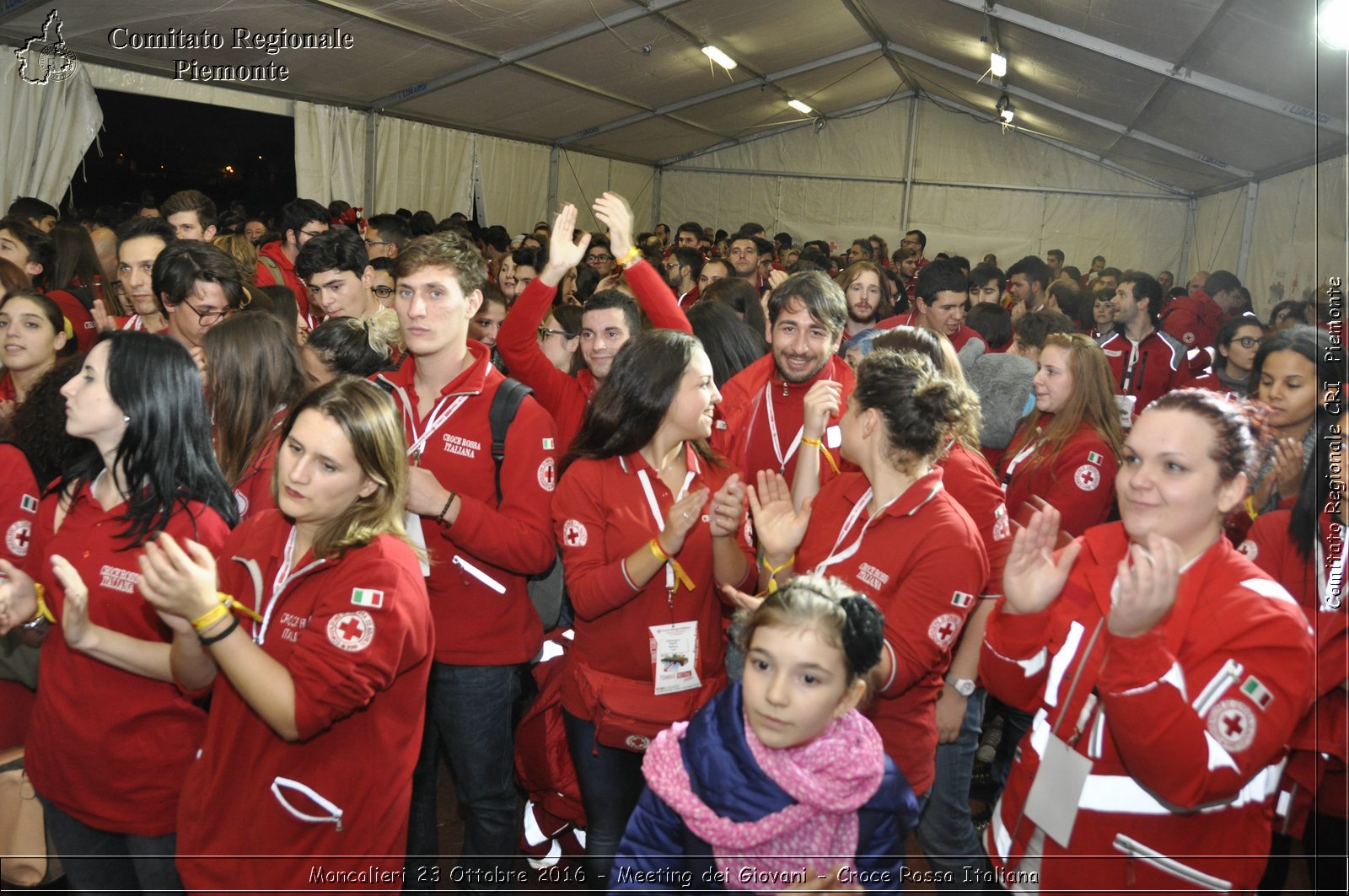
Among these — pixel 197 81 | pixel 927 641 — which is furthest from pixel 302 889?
pixel 197 81

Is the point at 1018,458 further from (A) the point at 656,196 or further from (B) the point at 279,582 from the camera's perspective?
(A) the point at 656,196

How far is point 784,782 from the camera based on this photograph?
1.73 m

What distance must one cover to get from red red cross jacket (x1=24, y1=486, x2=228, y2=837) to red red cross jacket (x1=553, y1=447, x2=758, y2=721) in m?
0.88

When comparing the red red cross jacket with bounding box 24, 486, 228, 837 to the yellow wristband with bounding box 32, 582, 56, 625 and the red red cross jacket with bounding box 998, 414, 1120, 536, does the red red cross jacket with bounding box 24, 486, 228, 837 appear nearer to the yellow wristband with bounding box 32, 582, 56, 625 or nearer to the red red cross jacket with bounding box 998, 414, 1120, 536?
the yellow wristband with bounding box 32, 582, 56, 625

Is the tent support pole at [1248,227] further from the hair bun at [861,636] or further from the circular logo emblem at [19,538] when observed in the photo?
the circular logo emblem at [19,538]

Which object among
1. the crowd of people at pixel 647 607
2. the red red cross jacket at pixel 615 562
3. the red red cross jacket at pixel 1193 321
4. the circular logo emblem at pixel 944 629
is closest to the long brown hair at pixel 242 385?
the crowd of people at pixel 647 607

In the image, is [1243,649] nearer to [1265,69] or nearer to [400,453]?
[400,453]

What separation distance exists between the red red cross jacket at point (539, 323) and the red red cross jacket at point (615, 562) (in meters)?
0.85

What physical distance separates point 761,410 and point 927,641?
4.93 ft

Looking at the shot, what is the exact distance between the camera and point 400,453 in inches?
85.4

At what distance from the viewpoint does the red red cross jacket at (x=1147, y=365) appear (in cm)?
627

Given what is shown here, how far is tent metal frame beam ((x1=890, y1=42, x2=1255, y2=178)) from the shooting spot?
36.9 feet

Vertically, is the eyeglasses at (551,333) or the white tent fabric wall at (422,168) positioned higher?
the white tent fabric wall at (422,168)

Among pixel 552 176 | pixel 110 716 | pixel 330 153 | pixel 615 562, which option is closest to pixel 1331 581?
pixel 615 562
